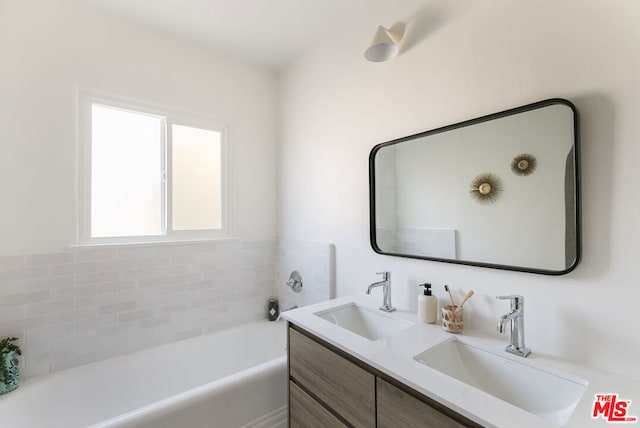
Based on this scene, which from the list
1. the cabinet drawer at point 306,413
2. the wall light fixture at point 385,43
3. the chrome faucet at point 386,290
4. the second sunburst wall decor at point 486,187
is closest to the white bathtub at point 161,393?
the cabinet drawer at point 306,413

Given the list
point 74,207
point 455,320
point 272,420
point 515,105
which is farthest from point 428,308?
point 74,207

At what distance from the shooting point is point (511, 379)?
3.36 feet

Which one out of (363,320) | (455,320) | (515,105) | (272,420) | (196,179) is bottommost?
(272,420)

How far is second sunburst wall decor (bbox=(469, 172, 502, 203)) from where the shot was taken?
4.09 feet

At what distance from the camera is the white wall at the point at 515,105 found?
94 centimetres

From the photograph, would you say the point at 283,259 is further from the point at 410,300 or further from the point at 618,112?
the point at 618,112

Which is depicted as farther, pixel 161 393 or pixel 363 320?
pixel 161 393

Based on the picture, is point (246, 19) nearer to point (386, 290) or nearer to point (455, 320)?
point (386, 290)

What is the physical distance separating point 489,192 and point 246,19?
6.27 ft

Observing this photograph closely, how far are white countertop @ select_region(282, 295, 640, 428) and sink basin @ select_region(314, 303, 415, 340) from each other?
82 millimetres

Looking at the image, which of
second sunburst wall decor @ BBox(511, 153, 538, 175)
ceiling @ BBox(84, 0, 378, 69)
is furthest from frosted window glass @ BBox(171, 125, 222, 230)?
second sunburst wall decor @ BBox(511, 153, 538, 175)

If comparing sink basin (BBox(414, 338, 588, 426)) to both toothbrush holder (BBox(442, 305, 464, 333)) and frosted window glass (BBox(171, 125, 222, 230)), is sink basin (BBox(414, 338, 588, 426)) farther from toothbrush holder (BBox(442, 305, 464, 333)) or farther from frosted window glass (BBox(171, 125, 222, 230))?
frosted window glass (BBox(171, 125, 222, 230))

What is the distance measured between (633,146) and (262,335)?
2476 millimetres

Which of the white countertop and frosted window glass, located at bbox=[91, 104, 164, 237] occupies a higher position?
frosted window glass, located at bbox=[91, 104, 164, 237]
